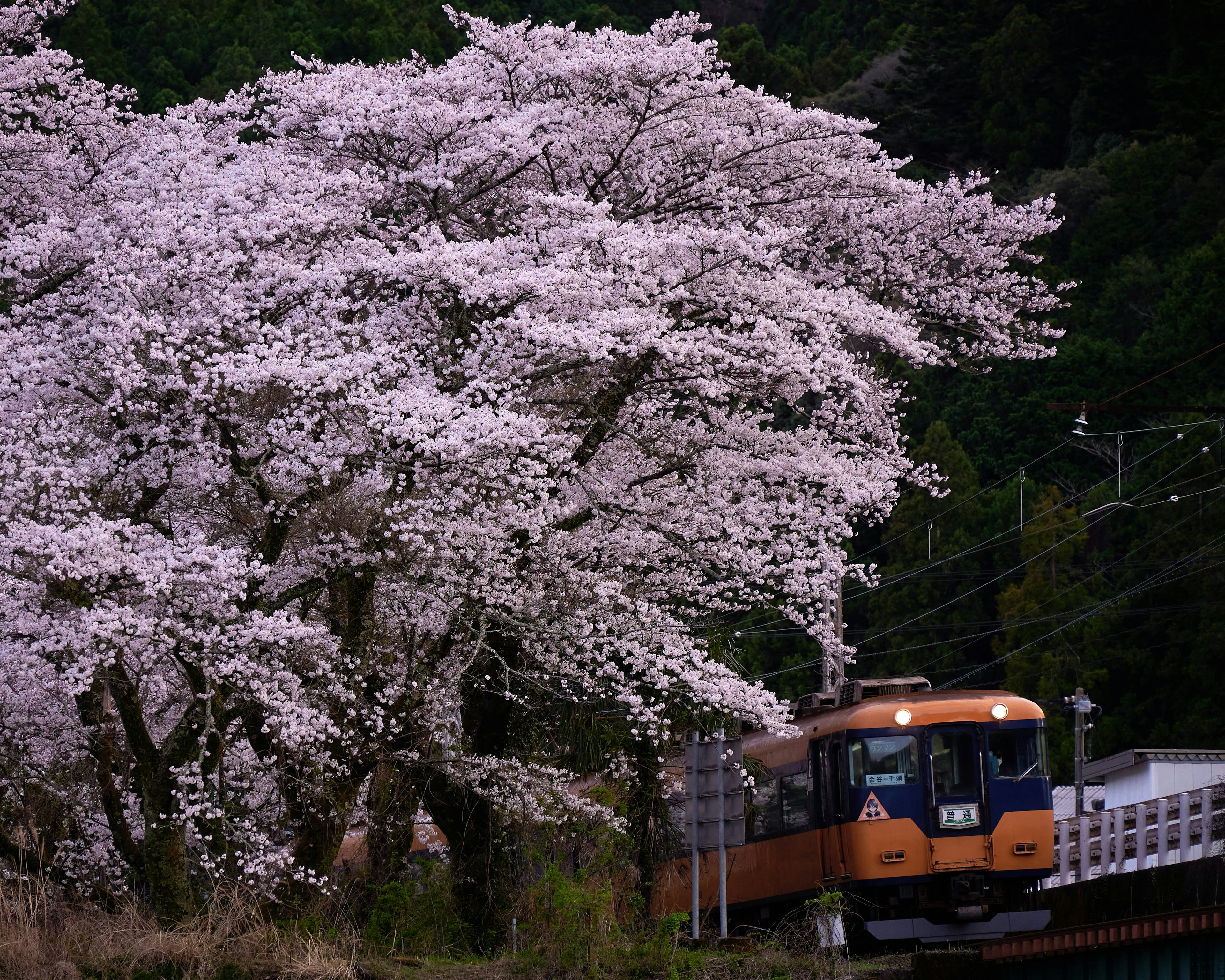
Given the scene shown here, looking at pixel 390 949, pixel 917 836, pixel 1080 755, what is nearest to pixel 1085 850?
pixel 917 836

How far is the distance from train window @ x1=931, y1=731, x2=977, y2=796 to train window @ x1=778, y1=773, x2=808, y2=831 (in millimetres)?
1483

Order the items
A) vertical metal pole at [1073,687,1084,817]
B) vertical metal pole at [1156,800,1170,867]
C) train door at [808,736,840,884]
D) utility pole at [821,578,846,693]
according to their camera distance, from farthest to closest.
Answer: vertical metal pole at [1073,687,1084,817]
utility pole at [821,578,846,693]
vertical metal pole at [1156,800,1170,867]
train door at [808,736,840,884]

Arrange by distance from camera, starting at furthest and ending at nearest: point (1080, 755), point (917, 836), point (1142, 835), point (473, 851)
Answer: point (1080, 755)
point (1142, 835)
point (473, 851)
point (917, 836)

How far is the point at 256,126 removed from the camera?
18.0 meters

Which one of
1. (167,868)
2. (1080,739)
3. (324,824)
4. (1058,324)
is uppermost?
(1058,324)

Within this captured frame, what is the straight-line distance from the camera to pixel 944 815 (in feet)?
48.9

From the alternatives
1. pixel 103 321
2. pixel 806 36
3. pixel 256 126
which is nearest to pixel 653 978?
pixel 103 321

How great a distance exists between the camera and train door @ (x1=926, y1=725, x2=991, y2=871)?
1484 cm

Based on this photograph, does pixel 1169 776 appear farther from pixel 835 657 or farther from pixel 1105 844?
pixel 835 657

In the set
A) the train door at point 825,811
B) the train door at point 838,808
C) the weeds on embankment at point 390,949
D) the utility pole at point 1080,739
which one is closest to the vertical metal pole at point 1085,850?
the train door at point 825,811

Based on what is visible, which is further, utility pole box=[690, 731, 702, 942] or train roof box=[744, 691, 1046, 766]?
train roof box=[744, 691, 1046, 766]

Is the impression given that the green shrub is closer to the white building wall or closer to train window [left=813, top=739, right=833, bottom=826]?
train window [left=813, top=739, right=833, bottom=826]

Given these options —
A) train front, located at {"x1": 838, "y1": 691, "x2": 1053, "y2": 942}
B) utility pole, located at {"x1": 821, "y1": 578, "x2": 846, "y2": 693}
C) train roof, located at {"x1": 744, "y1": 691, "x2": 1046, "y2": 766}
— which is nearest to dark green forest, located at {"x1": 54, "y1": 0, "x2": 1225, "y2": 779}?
utility pole, located at {"x1": 821, "y1": 578, "x2": 846, "y2": 693}

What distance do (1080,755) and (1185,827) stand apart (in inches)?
598
